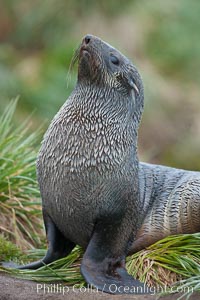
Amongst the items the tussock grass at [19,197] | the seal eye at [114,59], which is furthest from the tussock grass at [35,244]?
the seal eye at [114,59]

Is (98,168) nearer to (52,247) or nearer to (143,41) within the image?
(52,247)

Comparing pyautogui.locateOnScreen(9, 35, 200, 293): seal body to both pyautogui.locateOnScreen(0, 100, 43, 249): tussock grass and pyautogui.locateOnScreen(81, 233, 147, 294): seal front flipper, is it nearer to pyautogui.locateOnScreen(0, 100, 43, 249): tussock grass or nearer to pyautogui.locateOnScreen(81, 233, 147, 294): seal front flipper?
pyautogui.locateOnScreen(81, 233, 147, 294): seal front flipper

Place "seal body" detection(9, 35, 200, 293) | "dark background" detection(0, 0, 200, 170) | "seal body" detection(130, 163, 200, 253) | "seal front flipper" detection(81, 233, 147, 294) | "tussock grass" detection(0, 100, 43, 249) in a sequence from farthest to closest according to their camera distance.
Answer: "dark background" detection(0, 0, 200, 170), "tussock grass" detection(0, 100, 43, 249), "seal body" detection(130, 163, 200, 253), "seal body" detection(9, 35, 200, 293), "seal front flipper" detection(81, 233, 147, 294)

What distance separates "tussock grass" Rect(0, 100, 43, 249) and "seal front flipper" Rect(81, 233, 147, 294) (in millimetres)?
1426

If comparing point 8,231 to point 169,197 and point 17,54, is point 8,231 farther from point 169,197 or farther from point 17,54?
point 17,54

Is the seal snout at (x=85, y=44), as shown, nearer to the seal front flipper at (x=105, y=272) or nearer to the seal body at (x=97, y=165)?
the seal body at (x=97, y=165)

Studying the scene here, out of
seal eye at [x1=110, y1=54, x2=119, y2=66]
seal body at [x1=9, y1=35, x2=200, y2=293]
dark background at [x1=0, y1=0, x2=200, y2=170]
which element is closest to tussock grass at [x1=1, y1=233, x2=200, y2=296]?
seal body at [x1=9, y1=35, x2=200, y2=293]

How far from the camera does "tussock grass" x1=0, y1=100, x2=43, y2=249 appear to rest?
23.0ft

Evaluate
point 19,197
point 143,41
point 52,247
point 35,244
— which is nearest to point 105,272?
point 52,247

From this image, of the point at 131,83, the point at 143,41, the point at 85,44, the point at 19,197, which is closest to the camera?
the point at 85,44

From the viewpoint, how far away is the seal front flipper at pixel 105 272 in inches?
209

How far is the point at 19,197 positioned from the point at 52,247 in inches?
55.1

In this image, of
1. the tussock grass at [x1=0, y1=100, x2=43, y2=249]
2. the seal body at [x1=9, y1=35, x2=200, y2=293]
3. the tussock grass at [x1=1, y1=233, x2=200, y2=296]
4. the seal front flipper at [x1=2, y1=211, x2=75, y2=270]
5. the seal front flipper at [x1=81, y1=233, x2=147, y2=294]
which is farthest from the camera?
the tussock grass at [x1=0, y1=100, x2=43, y2=249]

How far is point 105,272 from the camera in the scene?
5.53 meters
